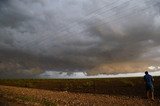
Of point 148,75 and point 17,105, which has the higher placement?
point 148,75

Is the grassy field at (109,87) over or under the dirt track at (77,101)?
over

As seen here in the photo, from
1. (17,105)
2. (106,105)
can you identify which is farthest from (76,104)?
(17,105)

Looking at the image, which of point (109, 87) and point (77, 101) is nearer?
point (77, 101)

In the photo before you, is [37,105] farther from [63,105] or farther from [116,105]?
[116,105]

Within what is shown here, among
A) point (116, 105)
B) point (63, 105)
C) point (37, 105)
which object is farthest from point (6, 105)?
point (116, 105)

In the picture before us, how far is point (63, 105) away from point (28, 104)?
357cm

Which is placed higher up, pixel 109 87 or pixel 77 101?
pixel 109 87

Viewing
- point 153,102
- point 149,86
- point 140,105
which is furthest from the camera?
point 149,86

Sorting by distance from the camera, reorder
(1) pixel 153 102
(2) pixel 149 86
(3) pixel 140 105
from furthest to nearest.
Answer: (2) pixel 149 86
(1) pixel 153 102
(3) pixel 140 105

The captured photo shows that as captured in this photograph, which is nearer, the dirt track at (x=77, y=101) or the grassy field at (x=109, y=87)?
the dirt track at (x=77, y=101)

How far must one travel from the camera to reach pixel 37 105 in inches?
1062

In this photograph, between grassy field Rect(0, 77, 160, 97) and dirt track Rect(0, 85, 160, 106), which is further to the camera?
grassy field Rect(0, 77, 160, 97)

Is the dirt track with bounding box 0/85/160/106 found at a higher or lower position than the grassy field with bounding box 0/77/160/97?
lower

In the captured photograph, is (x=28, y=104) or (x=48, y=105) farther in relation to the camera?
(x=28, y=104)
